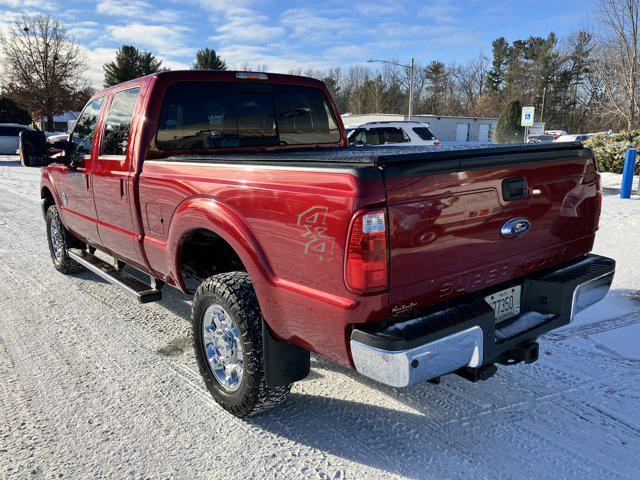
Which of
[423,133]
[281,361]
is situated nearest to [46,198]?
[281,361]

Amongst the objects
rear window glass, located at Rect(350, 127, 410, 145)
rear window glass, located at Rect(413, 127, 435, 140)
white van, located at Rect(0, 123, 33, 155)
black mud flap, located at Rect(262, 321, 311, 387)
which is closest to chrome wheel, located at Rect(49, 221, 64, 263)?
black mud flap, located at Rect(262, 321, 311, 387)

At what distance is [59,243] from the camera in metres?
5.95

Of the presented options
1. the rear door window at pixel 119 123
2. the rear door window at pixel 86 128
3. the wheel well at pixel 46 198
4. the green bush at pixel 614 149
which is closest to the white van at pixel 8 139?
the wheel well at pixel 46 198

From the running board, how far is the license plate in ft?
8.18

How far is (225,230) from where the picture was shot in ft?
9.21

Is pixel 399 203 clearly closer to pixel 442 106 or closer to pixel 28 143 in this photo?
pixel 28 143

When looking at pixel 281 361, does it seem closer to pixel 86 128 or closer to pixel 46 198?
pixel 86 128

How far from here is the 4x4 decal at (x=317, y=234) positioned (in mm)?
2232

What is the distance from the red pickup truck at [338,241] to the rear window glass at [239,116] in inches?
0.5

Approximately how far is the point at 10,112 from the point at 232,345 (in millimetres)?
44721

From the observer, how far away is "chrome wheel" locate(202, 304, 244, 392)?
2965 millimetres

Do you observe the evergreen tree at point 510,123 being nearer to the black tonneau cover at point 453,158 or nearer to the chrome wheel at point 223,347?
the black tonneau cover at point 453,158

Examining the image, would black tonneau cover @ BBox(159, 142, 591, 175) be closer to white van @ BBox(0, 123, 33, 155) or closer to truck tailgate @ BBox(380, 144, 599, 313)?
truck tailgate @ BBox(380, 144, 599, 313)

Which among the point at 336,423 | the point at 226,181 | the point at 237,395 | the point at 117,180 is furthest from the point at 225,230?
the point at 117,180
